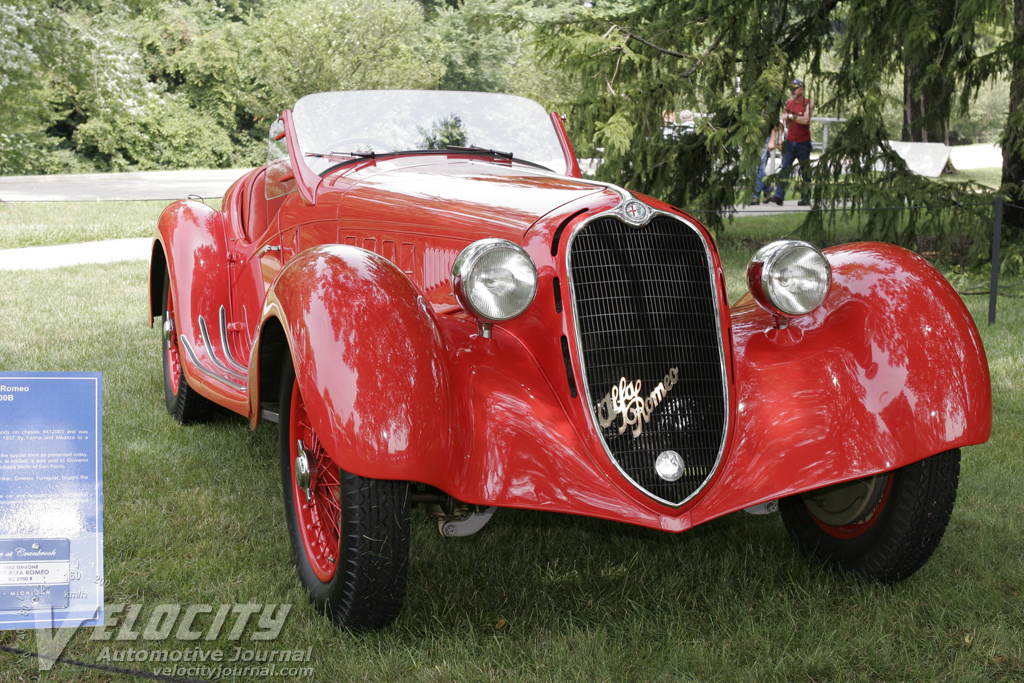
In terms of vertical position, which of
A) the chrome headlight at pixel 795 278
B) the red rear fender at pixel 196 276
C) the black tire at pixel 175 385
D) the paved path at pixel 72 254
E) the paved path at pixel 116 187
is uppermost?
the chrome headlight at pixel 795 278

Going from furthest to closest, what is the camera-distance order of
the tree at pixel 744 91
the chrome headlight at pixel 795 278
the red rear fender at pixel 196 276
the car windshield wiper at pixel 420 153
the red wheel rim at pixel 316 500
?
1. the tree at pixel 744 91
2. the red rear fender at pixel 196 276
3. the car windshield wiper at pixel 420 153
4. the chrome headlight at pixel 795 278
5. the red wheel rim at pixel 316 500

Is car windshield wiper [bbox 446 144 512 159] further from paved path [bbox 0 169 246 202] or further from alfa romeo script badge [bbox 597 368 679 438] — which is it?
paved path [bbox 0 169 246 202]

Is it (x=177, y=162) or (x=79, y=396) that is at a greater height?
(x=79, y=396)

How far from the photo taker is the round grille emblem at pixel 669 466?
8.52 ft

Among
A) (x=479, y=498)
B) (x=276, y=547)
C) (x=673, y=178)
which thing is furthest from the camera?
(x=673, y=178)

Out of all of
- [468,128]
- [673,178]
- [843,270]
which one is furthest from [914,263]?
[673,178]

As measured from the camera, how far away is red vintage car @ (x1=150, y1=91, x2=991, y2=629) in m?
2.46

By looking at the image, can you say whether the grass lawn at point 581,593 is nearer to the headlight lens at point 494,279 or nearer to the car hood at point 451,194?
the headlight lens at point 494,279

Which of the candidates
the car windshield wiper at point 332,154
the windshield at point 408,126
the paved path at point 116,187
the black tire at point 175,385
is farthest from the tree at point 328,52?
the car windshield wiper at point 332,154

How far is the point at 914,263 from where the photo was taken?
3.07 meters

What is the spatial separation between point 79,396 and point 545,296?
1.38m

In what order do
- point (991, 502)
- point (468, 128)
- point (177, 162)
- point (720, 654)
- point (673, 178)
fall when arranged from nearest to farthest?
point (720, 654), point (991, 502), point (468, 128), point (673, 178), point (177, 162)

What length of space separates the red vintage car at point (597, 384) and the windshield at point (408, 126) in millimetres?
877

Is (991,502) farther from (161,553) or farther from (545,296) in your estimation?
(161,553)
